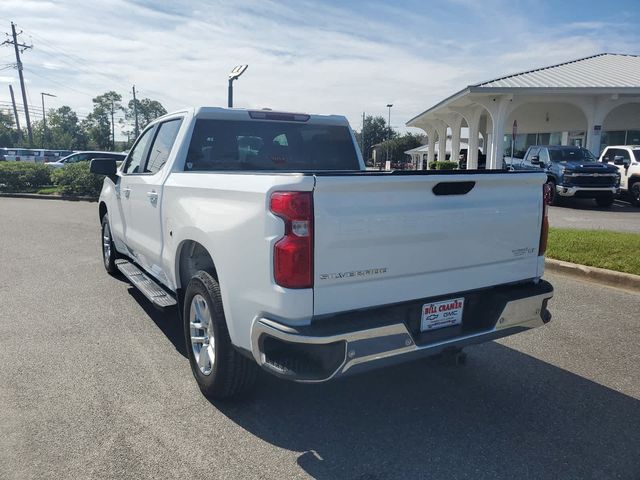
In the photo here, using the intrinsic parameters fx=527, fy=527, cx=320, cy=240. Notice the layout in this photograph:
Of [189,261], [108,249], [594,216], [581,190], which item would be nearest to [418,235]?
[189,261]

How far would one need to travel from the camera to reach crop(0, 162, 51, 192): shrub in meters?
22.1

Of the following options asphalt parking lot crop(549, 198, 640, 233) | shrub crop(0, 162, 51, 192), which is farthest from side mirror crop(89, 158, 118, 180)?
shrub crop(0, 162, 51, 192)

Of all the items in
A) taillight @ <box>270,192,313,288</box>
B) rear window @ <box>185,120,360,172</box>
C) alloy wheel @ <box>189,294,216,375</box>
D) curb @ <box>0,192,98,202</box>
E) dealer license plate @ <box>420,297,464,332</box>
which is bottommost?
curb @ <box>0,192,98,202</box>

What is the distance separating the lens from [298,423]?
3336 mm

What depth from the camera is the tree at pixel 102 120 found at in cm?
9338

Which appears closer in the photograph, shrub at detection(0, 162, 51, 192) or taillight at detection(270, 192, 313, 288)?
taillight at detection(270, 192, 313, 288)

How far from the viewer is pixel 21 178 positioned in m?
22.2

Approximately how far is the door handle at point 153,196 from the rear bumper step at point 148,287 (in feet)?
2.57

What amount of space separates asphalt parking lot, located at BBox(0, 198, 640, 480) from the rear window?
5.55 ft

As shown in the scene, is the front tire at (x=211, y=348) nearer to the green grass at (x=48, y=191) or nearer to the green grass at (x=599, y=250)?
the green grass at (x=599, y=250)

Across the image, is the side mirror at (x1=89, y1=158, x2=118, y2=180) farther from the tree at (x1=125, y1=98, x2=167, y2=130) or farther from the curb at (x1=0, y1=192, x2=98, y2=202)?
the tree at (x1=125, y1=98, x2=167, y2=130)

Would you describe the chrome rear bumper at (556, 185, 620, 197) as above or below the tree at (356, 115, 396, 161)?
below

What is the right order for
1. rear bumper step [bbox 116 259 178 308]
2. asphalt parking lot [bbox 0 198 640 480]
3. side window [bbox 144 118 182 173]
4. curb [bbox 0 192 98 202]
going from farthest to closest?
1. curb [bbox 0 192 98 202]
2. side window [bbox 144 118 182 173]
3. rear bumper step [bbox 116 259 178 308]
4. asphalt parking lot [bbox 0 198 640 480]

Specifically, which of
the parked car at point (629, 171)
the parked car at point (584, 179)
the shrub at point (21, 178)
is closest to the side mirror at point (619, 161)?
the parked car at point (629, 171)
